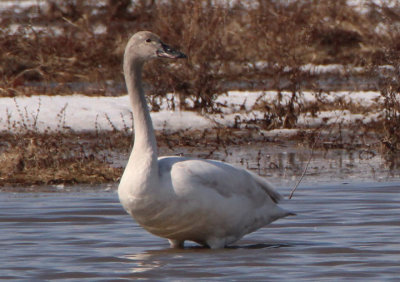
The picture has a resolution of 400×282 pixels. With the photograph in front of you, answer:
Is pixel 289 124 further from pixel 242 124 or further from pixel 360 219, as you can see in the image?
pixel 360 219

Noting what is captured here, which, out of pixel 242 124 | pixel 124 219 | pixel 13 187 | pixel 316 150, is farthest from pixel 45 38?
pixel 124 219

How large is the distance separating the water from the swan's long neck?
28.2 inches

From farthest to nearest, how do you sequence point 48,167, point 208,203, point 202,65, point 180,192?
point 202,65 < point 48,167 < point 208,203 < point 180,192

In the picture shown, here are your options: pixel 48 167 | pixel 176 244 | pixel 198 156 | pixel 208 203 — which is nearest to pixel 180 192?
pixel 208 203

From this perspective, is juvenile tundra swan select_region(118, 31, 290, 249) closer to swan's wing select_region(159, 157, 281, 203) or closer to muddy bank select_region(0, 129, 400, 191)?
swan's wing select_region(159, 157, 281, 203)

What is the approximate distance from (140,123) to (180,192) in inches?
27.4

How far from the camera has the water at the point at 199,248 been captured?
6672mm

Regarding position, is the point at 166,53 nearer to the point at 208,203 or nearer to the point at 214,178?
the point at 214,178

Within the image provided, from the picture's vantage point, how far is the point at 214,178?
7.24m

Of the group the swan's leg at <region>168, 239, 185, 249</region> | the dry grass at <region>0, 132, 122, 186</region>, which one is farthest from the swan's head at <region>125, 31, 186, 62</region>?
the dry grass at <region>0, 132, 122, 186</region>

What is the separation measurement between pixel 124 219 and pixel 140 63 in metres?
1.68

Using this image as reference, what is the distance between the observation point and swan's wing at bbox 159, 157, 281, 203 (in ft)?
23.0

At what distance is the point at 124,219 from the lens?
8.83m

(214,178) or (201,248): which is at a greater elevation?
(214,178)
